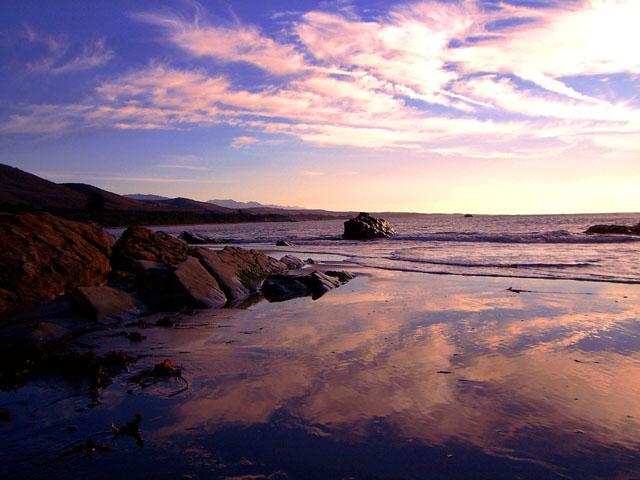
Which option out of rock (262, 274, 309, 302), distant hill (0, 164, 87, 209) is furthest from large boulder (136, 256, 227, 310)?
distant hill (0, 164, 87, 209)

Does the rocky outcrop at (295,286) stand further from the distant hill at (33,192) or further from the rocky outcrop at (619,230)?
the distant hill at (33,192)

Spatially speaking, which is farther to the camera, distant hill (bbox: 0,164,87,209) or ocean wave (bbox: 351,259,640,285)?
distant hill (bbox: 0,164,87,209)

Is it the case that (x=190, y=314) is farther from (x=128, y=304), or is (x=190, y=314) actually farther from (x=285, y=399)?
(x=285, y=399)

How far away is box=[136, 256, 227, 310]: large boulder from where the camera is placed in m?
7.38

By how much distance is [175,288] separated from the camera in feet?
24.7

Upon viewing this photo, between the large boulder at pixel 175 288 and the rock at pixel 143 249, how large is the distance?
1.34m

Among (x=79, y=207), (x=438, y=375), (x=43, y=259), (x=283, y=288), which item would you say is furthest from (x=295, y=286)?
(x=79, y=207)

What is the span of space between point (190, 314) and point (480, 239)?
2435 centimetres

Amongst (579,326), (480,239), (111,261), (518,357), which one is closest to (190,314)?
(111,261)

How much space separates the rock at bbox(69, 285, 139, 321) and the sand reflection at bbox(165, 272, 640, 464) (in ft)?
6.24

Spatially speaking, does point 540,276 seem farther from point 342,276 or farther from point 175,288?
point 175,288

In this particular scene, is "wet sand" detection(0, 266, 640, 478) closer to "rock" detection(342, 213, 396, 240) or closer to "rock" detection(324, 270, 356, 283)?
"rock" detection(324, 270, 356, 283)

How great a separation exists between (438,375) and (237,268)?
6.63 m

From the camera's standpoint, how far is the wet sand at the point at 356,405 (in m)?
2.52
